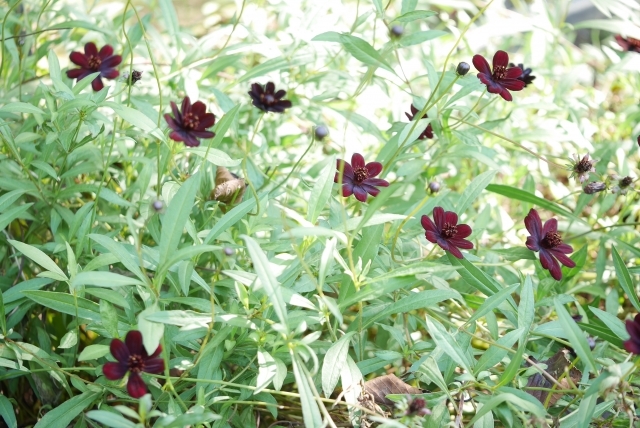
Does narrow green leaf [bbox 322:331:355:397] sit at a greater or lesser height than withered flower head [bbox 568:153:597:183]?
lesser

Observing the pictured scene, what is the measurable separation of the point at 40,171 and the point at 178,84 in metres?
0.41

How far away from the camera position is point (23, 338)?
1333mm

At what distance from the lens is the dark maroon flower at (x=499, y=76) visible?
1.21m

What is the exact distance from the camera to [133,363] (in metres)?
0.94

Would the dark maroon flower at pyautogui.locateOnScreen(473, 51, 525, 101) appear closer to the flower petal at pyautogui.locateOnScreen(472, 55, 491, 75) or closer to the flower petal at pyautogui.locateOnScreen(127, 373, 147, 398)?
the flower petal at pyautogui.locateOnScreen(472, 55, 491, 75)

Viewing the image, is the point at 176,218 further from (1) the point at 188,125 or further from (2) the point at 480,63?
(2) the point at 480,63

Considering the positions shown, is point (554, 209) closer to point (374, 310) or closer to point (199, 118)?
point (374, 310)

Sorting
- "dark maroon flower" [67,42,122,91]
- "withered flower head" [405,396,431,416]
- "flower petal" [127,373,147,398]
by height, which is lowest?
"withered flower head" [405,396,431,416]

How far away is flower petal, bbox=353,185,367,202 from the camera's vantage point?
3.81 ft

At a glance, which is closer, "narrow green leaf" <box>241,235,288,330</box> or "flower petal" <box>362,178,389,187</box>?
"narrow green leaf" <box>241,235,288,330</box>

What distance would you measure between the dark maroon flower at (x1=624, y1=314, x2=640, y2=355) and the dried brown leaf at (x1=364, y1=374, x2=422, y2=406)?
367 millimetres

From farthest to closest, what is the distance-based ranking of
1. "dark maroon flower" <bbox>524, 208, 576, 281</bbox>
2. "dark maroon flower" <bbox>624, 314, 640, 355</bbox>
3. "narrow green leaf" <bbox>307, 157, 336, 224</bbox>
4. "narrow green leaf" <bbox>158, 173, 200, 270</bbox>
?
"dark maroon flower" <bbox>524, 208, 576, 281</bbox> < "narrow green leaf" <bbox>307, 157, 336, 224</bbox> < "narrow green leaf" <bbox>158, 173, 200, 270</bbox> < "dark maroon flower" <bbox>624, 314, 640, 355</bbox>

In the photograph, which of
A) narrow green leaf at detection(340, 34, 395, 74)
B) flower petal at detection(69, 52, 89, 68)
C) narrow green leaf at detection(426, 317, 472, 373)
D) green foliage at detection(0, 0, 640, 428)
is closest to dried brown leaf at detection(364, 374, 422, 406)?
green foliage at detection(0, 0, 640, 428)

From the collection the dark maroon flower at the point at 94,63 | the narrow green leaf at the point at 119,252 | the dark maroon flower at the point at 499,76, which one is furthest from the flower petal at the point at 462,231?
the dark maroon flower at the point at 94,63
